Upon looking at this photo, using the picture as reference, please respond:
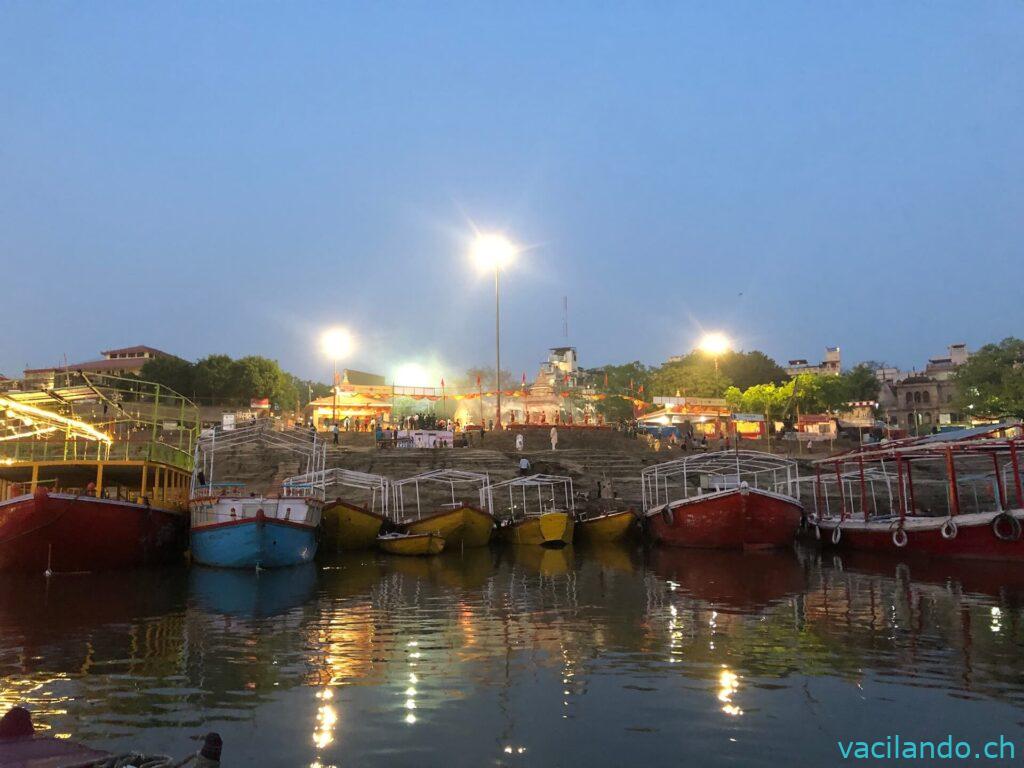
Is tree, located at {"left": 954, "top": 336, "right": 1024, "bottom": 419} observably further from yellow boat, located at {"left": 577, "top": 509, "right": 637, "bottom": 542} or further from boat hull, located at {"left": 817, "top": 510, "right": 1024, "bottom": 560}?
yellow boat, located at {"left": 577, "top": 509, "right": 637, "bottom": 542}

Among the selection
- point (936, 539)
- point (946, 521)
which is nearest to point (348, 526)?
point (936, 539)

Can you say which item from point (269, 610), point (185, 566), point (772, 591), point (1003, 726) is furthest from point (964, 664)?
point (185, 566)

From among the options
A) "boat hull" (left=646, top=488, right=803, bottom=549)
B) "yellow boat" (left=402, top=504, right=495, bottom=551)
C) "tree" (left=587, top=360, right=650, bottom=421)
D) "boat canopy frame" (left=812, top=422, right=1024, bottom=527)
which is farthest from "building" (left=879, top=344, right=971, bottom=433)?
"yellow boat" (left=402, top=504, right=495, bottom=551)

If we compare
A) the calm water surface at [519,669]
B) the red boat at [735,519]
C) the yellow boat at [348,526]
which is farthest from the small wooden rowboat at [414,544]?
the red boat at [735,519]

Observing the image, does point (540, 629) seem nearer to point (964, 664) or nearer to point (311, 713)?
point (311, 713)

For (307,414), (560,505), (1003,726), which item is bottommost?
(1003,726)

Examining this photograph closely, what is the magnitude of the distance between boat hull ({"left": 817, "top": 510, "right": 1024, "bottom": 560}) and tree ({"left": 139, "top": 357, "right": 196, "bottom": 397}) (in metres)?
54.4

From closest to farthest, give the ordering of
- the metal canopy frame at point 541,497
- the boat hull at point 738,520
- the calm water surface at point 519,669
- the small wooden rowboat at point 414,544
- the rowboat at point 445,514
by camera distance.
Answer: the calm water surface at point 519,669
the boat hull at point 738,520
the small wooden rowboat at point 414,544
the rowboat at point 445,514
the metal canopy frame at point 541,497

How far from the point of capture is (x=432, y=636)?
32.5 ft

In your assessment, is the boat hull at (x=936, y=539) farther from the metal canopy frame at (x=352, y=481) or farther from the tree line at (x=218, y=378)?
the tree line at (x=218, y=378)

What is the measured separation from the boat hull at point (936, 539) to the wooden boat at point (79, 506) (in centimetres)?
2109

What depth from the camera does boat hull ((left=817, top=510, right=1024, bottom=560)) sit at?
58.2ft

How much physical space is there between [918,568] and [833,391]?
4751 cm

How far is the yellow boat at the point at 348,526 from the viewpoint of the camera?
2312 cm
